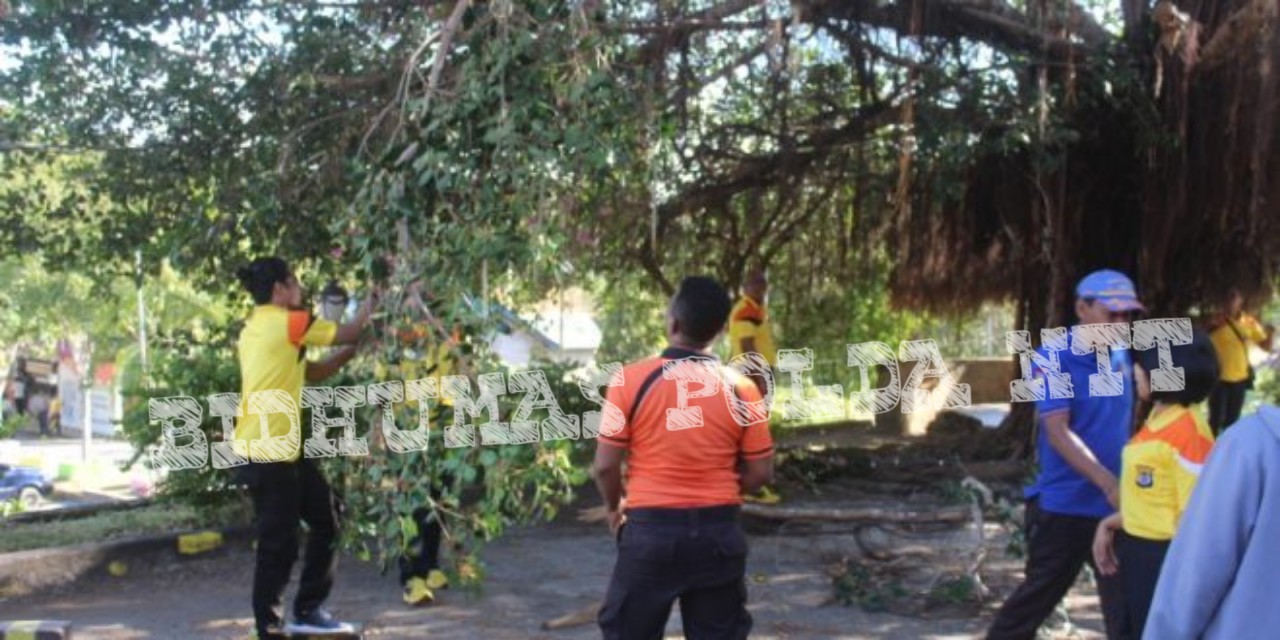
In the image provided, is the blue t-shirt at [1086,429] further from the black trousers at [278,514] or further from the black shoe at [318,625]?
the black shoe at [318,625]

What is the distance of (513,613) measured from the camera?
591 cm

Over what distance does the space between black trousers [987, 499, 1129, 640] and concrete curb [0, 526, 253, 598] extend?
494 cm

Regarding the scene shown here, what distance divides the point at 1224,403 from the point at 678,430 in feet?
25.4

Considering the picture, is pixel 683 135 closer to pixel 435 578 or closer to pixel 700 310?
pixel 435 578

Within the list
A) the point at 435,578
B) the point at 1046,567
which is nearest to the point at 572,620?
the point at 435,578

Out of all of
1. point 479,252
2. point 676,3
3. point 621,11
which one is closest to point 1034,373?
point 479,252

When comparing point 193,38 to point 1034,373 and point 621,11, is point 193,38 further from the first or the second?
point 1034,373

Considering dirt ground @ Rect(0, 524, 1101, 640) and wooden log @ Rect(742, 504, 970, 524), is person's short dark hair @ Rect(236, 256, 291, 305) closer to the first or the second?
dirt ground @ Rect(0, 524, 1101, 640)

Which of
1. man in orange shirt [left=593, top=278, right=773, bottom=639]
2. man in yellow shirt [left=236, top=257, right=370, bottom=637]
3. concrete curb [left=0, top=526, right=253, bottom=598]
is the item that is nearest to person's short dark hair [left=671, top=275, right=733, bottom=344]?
man in orange shirt [left=593, top=278, right=773, bottom=639]

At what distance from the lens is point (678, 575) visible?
11.1 ft

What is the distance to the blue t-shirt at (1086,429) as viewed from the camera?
411 centimetres

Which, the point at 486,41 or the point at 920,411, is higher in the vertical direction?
the point at 486,41

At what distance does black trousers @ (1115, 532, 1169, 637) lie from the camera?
3.63 meters

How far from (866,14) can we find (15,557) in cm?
648
